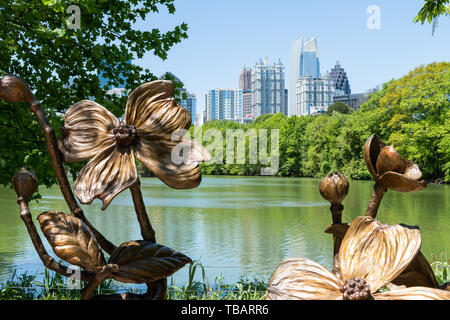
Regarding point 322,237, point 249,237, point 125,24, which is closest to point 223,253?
point 249,237

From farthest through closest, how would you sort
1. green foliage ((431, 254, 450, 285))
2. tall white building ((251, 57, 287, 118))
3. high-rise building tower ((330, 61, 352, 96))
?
1. high-rise building tower ((330, 61, 352, 96))
2. tall white building ((251, 57, 287, 118))
3. green foliage ((431, 254, 450, 285))

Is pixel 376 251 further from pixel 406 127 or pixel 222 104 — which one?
pixel 222 104

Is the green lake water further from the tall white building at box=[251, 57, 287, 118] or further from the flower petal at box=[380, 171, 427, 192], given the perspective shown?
the tall white building at box=[251, 57, 287, 118]

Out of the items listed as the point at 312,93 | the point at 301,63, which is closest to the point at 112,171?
the point at 312,93

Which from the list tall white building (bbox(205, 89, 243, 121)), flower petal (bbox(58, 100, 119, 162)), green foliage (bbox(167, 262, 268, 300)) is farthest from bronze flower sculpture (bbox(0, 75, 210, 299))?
tall white building (bbox(205, 89, 243, 121))

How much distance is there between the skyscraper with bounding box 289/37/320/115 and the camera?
86375mm

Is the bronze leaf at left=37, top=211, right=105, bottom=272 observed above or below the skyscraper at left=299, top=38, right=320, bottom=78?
below

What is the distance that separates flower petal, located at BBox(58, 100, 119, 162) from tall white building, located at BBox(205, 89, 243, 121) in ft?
219

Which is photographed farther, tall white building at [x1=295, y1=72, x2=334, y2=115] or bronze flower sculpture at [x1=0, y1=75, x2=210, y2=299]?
tall white building at [x1=295, y1=72, x2=334, y2=115]

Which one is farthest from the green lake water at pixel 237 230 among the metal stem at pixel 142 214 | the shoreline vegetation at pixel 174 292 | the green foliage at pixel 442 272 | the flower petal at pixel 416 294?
the flower petal at pixel 416 294

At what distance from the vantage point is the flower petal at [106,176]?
1.85ft

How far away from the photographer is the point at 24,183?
594mm

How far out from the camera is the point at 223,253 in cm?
796
